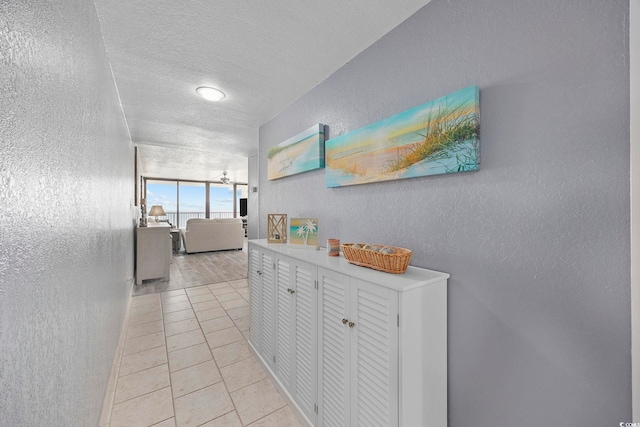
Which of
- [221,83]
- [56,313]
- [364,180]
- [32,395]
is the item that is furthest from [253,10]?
[32,395]

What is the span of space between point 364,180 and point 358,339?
34.5 inches

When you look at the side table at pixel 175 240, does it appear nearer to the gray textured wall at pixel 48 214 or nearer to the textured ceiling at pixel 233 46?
the textured ceiling at pixel 233 46

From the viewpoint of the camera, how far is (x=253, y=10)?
53.5 inches

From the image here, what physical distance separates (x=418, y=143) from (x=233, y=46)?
130cm

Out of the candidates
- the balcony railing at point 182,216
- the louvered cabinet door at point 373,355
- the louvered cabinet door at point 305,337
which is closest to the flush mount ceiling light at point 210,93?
the louvered cabinet door at point 305,337

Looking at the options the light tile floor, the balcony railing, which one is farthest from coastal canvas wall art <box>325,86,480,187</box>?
the balcony railing

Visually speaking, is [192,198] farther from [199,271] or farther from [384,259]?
[384,259]

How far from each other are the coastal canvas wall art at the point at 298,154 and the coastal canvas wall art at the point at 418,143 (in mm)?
300

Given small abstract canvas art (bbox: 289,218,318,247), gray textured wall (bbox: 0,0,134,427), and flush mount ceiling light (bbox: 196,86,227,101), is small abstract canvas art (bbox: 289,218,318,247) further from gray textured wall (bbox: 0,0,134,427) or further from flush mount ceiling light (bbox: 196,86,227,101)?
flush mount ceiling light (bbox: 196,86,227,101)

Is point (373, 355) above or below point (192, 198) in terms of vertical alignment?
below

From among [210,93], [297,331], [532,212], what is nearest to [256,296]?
[297,331]

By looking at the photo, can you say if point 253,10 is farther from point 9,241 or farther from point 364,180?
point 9,241

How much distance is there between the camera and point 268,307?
1972mm

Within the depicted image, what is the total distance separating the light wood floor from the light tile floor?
35.8 inches
